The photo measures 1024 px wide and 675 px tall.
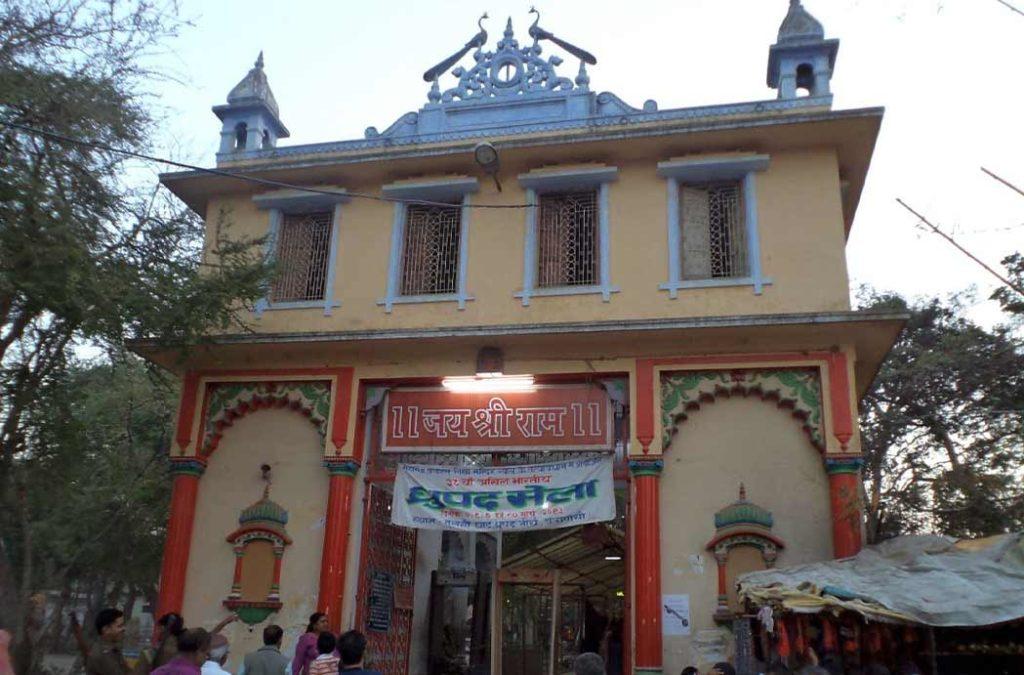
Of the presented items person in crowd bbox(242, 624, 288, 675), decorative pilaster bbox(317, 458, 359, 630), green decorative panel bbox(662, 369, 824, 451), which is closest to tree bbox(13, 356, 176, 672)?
decorative pilaster bbox(317, 458, 359, 630)

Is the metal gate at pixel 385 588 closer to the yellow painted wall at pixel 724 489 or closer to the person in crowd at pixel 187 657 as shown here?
the yellow painted wall at pixel 724 489

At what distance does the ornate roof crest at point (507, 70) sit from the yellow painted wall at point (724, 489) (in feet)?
16.3

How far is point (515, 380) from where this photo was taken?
11.0 meters

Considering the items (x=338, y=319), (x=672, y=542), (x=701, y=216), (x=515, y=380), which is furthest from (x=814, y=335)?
(x=338, y=319)

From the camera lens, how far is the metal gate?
11023 mm

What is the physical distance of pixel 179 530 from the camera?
11.3 metres

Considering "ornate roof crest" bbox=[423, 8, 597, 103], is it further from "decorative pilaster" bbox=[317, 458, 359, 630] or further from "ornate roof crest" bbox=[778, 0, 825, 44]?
"decorative pilaster" bbox=[317, 458, 359, 630]

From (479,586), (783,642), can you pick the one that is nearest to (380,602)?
(479,586)

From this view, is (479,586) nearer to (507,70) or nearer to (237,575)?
(237,575)

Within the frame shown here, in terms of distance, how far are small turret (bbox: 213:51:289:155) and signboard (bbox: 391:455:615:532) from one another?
538 cm

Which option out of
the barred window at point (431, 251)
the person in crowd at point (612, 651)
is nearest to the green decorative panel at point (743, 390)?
the barred window at point (431, 251)

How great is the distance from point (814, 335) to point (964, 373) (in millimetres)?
7002

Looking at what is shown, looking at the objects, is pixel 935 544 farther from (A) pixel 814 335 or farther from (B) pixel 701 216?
(B) pixel 701 216

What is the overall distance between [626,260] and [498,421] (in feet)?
8.13
